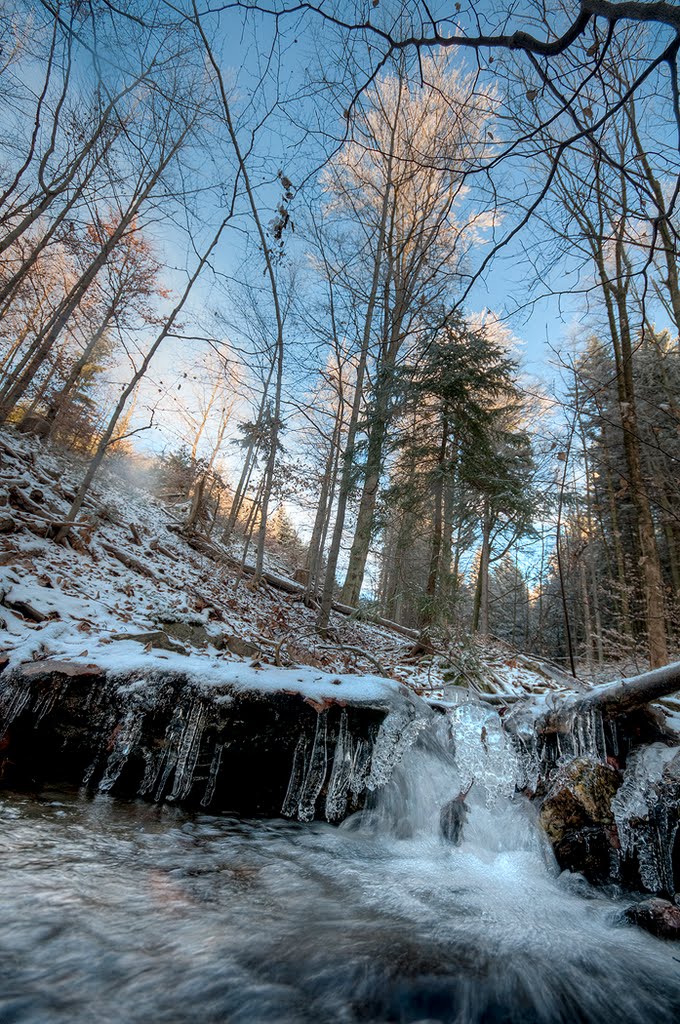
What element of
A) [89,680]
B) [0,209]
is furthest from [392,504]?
[0,209]

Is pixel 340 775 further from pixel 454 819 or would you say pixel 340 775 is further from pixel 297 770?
pixel 454 819

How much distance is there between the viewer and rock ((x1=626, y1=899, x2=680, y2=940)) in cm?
248

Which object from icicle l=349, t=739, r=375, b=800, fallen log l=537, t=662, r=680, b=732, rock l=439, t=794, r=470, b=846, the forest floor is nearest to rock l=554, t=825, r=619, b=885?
rock l=439, t=794, r=470, b=846

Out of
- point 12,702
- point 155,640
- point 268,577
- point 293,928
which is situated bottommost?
point 293,928

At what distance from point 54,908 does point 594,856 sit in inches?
143

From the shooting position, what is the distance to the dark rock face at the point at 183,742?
3.86 meters

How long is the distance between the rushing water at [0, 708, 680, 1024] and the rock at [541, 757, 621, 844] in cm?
23

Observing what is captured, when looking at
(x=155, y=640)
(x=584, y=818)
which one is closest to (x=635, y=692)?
(x=584, y=818)

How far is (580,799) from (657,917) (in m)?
0.95

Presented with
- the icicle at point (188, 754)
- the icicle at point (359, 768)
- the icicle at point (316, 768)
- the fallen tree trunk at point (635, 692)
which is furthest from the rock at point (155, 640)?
the fallen tree trunk at point (635, 692)

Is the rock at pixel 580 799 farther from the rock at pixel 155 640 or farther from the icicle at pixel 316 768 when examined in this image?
the rock at pixel 155 640

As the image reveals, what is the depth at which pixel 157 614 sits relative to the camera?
5.92m

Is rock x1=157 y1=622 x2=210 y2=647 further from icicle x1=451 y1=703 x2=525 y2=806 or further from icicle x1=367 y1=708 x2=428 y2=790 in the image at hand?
icicle x1=451 y1=703 x2=525 y2=806

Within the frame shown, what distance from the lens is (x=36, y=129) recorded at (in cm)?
680
